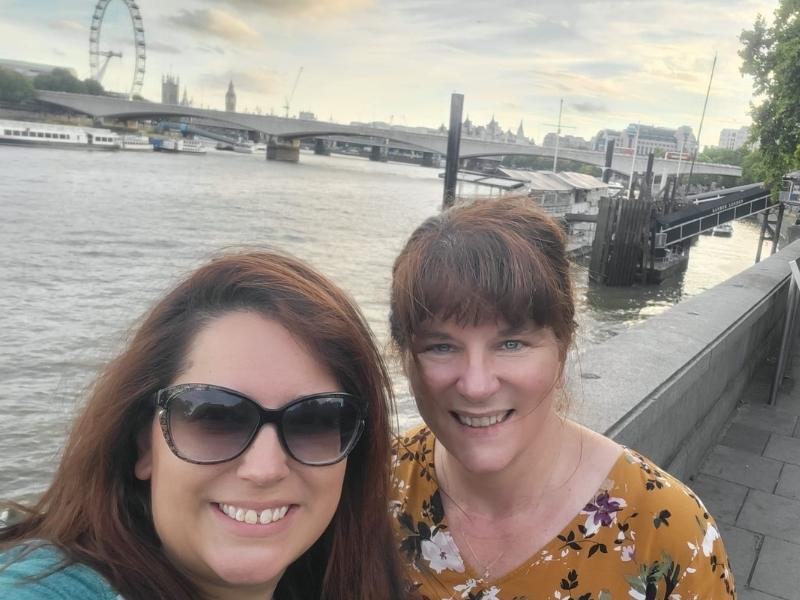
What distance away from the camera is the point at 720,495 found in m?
3.60

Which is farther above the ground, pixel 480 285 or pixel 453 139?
pixel 453 139

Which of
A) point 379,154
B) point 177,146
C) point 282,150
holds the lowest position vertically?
point 177,146

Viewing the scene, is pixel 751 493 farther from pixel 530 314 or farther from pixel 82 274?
pixel 82 274

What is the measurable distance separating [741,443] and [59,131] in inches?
2227

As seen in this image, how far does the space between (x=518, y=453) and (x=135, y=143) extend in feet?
222

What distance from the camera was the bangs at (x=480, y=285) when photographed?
141 cm

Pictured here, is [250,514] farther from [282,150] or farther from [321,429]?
[282,150]

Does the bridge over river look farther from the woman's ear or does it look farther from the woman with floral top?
the woman's ear

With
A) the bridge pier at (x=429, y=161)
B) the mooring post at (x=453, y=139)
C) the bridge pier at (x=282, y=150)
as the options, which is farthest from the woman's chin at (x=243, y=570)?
the bridge pier at (x=429, y=161)

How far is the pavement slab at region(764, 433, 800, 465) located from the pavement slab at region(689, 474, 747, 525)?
23.4 inches

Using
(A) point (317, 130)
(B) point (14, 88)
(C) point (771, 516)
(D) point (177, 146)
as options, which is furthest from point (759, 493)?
(B) point (14, 88)

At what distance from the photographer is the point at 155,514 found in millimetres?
1039

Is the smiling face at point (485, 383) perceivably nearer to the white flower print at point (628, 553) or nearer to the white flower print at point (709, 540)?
the white flower print at point (628, 553)

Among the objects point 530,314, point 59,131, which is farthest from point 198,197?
point 530,314
